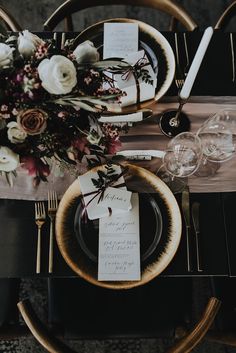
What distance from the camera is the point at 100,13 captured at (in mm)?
2252

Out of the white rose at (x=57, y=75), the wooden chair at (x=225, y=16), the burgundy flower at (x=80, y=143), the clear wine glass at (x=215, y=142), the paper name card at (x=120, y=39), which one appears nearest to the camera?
the white rose at (x=57, y=75)

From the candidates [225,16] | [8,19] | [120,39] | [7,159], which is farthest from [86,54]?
[225,16]

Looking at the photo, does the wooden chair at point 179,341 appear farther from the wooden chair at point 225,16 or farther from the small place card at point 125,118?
the wooden chair at point 225,16

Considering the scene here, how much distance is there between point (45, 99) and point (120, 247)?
Answer: 45 centimetres

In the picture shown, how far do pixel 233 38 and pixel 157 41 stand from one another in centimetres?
26

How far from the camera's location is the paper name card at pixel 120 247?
3.48 feet

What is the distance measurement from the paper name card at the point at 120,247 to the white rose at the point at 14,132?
37 centimetres

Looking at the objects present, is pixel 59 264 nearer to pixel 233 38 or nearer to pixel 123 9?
pixel 233 38

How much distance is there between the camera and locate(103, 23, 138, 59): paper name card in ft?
4.28

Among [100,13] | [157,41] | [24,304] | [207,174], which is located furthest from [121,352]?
[100,13]

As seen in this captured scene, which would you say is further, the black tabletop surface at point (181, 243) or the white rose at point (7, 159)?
the black tabletop surface at point (181, 243)

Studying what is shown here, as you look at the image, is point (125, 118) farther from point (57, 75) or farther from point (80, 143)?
point (57, 75)

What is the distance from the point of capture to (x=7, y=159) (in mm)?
849

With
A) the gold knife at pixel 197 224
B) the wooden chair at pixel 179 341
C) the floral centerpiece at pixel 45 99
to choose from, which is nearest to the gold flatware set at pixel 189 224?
the gold knife at pixel 197 224
